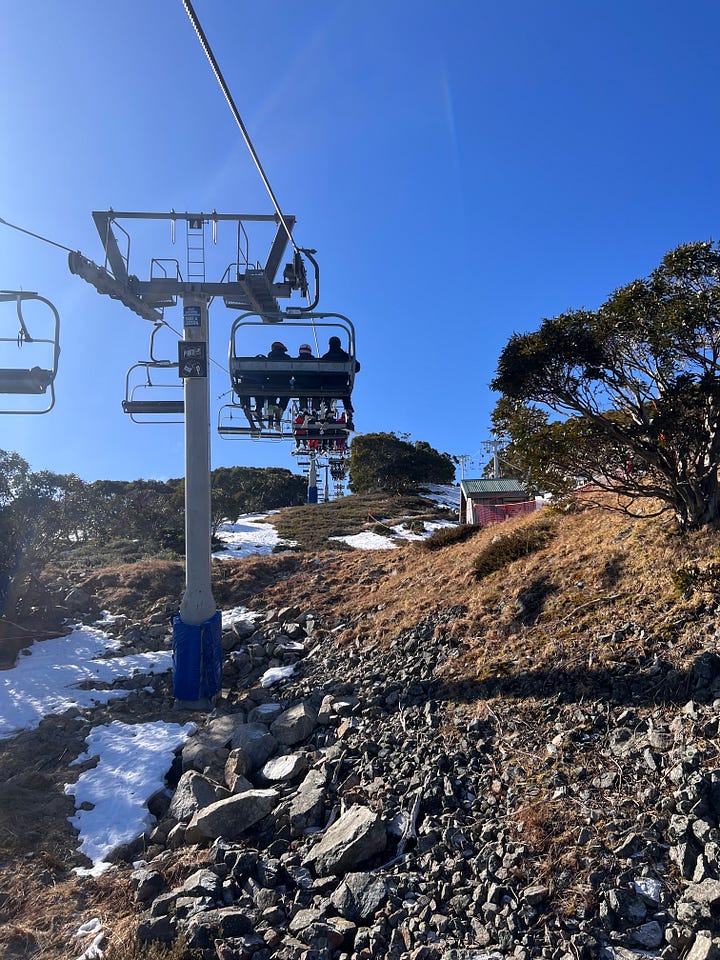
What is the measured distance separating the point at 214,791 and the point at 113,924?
1766 millimetres

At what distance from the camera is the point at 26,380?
7648 mm

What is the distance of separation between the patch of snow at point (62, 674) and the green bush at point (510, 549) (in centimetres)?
686

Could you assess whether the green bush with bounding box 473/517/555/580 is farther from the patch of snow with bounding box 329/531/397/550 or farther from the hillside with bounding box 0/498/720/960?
the patch of snow with bounding box 329/531/397/550

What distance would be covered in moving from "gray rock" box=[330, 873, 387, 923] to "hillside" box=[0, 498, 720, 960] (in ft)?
0.04

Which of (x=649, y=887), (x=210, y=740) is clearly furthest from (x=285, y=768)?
(x=649, y=887)

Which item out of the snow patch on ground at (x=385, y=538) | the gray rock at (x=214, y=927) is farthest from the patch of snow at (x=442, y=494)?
the gray rock at (x=214, y=927)

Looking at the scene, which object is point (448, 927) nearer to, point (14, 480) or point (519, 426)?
point (519, 426)

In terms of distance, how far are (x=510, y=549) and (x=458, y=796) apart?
568cm

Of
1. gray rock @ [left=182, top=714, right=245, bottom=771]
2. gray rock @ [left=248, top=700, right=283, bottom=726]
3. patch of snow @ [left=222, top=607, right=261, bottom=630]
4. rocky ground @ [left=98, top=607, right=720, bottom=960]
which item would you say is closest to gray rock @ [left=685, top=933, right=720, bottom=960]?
rocky ground @ [left=98, top=607, right=720, bottom=960]

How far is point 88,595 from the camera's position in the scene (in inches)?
725

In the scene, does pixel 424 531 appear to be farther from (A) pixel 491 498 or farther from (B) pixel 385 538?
(A) pixel 491 498

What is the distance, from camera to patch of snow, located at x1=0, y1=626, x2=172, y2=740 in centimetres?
998

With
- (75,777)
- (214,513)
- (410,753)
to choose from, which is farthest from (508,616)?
(214,513)

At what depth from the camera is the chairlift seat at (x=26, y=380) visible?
761 centimetres
